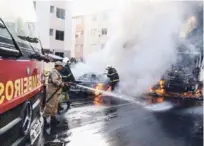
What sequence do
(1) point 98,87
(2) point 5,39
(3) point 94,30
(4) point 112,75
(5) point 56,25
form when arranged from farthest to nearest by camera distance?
(3) point 94,30
(5) point 56,25
(4) point 112,75
(1) point 98,87
(2) point 5,39

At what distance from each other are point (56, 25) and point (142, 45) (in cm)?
1300

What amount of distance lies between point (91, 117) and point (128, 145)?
7.48 ft

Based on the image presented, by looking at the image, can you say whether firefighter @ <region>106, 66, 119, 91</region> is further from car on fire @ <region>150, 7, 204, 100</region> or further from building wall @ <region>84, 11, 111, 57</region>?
building wall @ <region>84, 11, 111, 57</region>

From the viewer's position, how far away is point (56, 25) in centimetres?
2639

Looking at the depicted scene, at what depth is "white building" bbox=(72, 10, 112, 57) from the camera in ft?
129

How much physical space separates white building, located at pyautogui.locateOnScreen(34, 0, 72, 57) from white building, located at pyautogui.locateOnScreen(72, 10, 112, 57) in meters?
10.1

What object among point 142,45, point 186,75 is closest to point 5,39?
point 186,75

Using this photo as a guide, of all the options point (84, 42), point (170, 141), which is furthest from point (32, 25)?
point (84, 42)

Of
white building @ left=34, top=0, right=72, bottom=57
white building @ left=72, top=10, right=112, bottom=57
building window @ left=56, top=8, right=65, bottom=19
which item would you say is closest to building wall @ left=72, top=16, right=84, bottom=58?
white building @ left=72, top=10, right=112, bottom=57

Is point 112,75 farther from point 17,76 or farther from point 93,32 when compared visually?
point 93,32

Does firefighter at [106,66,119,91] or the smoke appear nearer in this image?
firefighter at [106,66,119,91]

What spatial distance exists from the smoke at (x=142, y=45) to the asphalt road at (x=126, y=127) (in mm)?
5224

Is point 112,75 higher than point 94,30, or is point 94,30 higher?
point 94,30

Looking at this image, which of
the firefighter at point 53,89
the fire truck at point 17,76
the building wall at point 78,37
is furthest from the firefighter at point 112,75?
the building wall at point 78,37
